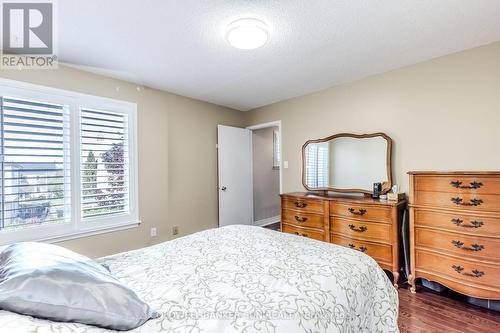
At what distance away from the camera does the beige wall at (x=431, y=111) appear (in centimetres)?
234

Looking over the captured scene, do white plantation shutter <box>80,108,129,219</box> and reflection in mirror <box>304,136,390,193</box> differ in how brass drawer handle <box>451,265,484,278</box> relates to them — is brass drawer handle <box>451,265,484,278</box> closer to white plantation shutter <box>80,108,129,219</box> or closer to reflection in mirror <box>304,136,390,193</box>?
reflection in mirror <box>304,136,390,193</box>

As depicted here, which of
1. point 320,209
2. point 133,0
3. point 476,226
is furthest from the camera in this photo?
point 320,209

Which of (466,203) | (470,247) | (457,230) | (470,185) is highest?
(470,185)

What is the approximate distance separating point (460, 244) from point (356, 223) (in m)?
0.88

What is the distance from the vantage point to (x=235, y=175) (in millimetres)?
4488

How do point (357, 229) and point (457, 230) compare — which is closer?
point (457, 230)

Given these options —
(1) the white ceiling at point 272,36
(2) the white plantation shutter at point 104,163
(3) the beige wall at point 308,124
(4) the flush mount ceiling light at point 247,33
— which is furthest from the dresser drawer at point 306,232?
(4) the flush mount ceiling light at point 247,33

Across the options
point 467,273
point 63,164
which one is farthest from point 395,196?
point 63,164

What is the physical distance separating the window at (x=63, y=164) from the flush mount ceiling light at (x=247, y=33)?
182 centimetres

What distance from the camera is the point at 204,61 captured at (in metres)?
2.60

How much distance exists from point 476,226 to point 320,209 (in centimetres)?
141

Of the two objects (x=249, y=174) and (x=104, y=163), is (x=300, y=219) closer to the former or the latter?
(x=249, y=174)

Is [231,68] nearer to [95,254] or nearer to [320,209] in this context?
[320,209]

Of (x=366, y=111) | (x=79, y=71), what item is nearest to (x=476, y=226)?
(x=366, y=111)
